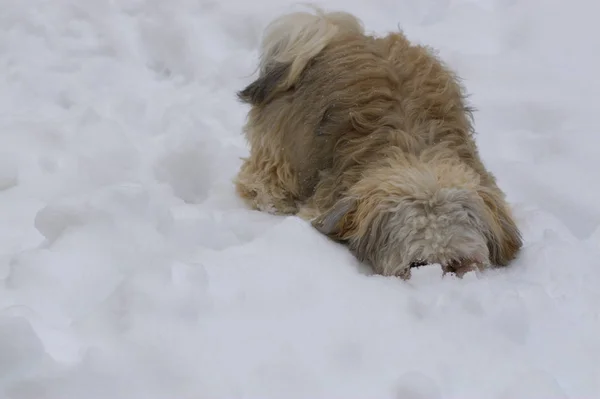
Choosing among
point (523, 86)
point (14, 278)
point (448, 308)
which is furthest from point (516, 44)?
point (14, 278)

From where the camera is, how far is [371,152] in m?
3.03

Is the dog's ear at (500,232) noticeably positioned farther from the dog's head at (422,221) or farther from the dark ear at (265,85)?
the dark ear at (265,85)

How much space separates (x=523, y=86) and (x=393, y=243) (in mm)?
2468

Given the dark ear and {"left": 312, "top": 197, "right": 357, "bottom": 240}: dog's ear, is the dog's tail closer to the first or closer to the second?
the dark ear

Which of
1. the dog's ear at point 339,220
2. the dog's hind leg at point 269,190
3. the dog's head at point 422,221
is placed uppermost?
the dog's head at point 422,221

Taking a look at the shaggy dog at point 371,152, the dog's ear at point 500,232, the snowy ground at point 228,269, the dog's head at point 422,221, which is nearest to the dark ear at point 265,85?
the shaggy dog at point 371,152

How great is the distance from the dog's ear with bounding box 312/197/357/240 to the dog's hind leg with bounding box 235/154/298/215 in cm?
55

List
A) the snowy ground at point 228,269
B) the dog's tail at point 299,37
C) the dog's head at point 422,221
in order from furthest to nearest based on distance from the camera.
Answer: the dog's tail at point 299,37 < the dog's head at point 422,221 < the snowy ground at point 228,269

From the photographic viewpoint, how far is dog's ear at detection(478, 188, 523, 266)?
2775 millimetres

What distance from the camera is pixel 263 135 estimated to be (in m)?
3.54

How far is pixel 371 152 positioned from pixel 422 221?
0.49 m

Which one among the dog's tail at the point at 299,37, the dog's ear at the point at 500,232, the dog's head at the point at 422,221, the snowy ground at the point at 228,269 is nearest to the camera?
the snowy ground at the point at 228,269

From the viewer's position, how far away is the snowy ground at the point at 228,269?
191 centimetres

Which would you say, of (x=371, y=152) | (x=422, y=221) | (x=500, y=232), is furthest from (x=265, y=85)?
(x=500, y=232)
